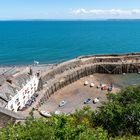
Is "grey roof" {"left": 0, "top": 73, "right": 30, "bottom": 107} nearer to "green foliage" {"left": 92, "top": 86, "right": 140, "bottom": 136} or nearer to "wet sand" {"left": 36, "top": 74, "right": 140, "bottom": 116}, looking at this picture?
"wet sand" {"left": 36, "top": 74, "right": 140, "bottom": 116}

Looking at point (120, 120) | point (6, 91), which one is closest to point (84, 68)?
point (6, 91)

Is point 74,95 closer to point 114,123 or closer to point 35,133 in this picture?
point 114,123

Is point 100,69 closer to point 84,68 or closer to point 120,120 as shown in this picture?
point 84,68

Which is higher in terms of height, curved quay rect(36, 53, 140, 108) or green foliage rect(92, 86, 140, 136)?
green foliage rect(92, 86, 140, 136)

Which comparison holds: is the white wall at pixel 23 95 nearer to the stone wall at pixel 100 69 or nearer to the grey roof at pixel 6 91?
the grey roof at pixel 6 91

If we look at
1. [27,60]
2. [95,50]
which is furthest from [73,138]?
[95,50]

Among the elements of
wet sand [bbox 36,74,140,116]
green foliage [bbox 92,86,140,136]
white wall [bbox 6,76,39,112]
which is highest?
green foliage [bbox 92,86,140,136]

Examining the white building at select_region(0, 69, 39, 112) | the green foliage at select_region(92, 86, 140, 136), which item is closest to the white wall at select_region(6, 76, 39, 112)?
the white building at select_region(0, 69, 39, 112)
